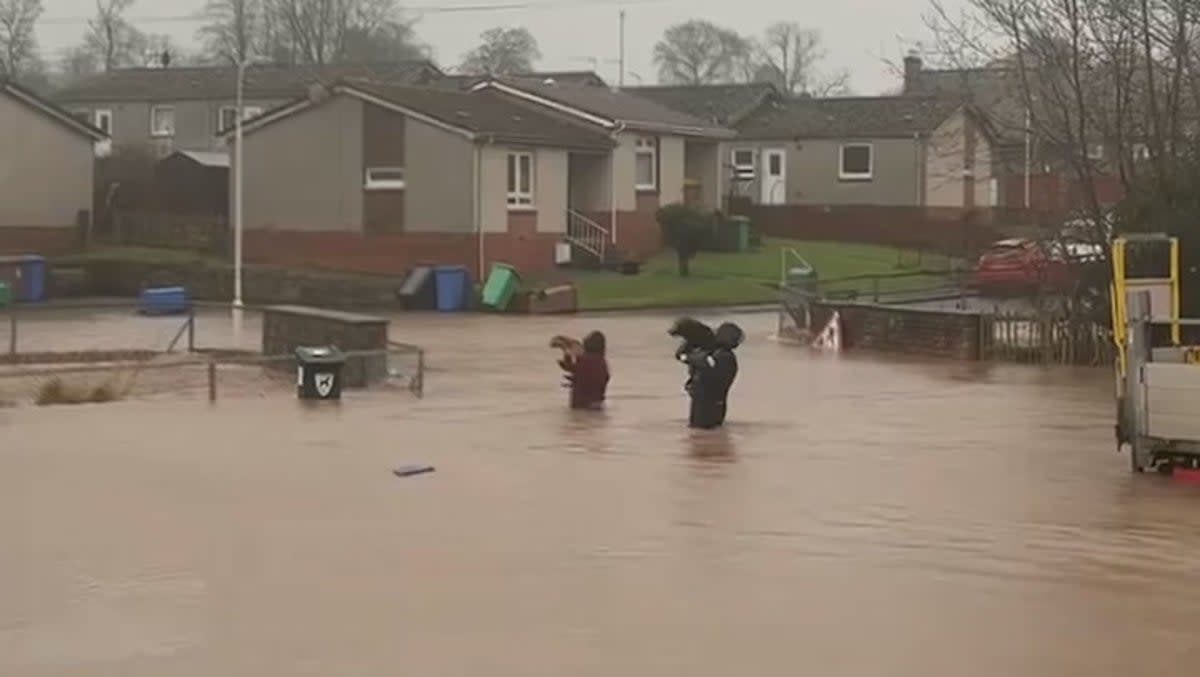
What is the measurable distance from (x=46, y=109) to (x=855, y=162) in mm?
29952

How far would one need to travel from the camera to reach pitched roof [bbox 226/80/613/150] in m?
54.9

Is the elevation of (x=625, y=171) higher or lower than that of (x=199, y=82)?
lower

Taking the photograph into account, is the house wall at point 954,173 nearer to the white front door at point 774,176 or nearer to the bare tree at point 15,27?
the white front door at point 774,176

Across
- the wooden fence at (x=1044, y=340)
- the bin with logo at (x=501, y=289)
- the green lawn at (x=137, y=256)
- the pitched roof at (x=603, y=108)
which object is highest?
the pitched roof at (x=603, y=108)

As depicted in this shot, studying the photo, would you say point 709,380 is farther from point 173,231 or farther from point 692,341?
point 173,231

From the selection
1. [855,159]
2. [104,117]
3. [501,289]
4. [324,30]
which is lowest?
[501,289]

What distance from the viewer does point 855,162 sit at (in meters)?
74.9

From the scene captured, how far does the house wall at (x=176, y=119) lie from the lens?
83.2m

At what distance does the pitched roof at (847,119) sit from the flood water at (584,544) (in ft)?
160

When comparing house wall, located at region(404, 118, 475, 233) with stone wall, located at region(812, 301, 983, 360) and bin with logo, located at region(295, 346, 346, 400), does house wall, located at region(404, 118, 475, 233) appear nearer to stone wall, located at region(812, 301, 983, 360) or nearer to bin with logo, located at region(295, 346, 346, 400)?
stone wall, located at region(812, 301, 983, 360)

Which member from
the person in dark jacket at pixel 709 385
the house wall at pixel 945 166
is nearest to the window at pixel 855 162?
the house wall at pixel 945 166

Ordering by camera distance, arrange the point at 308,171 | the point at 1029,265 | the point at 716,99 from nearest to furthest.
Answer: the point at 1029,265, the point at 308,171, the point at 716,99

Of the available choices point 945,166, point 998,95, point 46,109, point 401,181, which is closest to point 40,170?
point 46,109

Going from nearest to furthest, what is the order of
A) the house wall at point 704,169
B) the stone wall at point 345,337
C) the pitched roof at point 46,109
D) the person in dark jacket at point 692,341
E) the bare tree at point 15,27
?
the person in dark jacket at point 692,341, the stone wall at point 345,337, the pitched roof at point 46,109, the house wall at point 704,169, the bare tree at point 15,27
